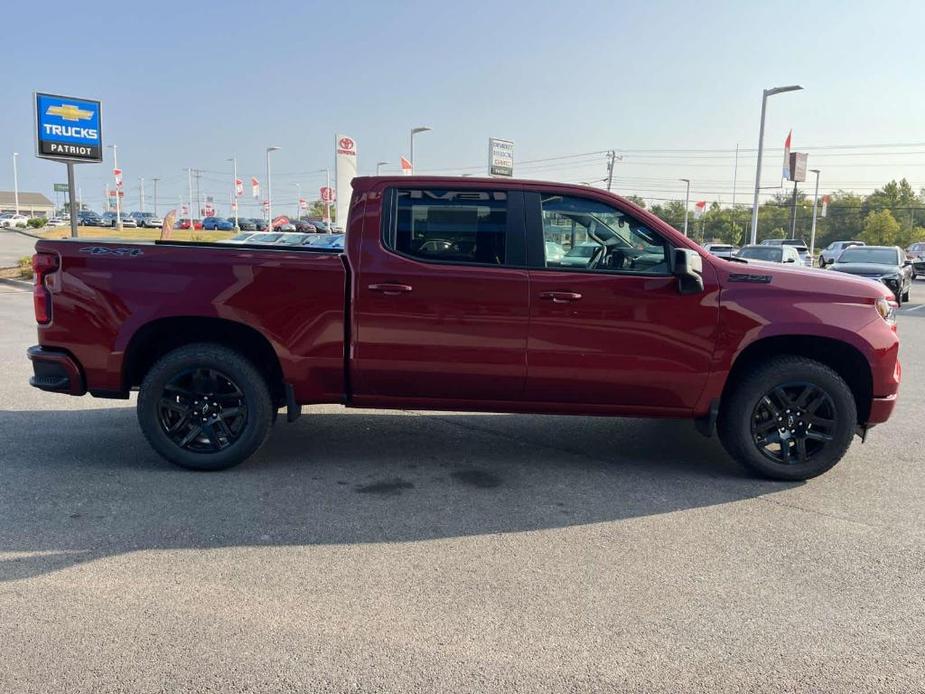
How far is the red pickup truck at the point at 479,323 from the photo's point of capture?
4.90 meters

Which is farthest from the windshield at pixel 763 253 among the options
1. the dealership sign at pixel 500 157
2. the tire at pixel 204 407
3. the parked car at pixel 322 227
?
the parked car at pixel 322 227

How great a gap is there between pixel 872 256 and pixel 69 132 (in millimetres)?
22300

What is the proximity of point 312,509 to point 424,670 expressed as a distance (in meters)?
1.82

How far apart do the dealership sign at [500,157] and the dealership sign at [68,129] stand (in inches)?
557

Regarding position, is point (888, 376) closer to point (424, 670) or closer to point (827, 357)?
A: point (827, 357)

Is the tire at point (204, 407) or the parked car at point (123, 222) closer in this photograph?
the tire at point (204, 407)

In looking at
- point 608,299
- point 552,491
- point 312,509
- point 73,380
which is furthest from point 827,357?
point 73,380

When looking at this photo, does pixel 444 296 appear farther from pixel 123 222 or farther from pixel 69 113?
pixel 123 222

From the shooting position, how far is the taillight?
196 inches

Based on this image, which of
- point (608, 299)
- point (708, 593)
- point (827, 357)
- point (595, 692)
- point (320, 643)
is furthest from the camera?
point (827, 357)

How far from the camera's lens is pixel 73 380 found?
5.09 meters

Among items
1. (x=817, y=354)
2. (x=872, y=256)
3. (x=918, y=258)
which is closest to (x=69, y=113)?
(x=817, y=354)

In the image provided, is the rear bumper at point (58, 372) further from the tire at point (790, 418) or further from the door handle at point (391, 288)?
the tire at point (790, 418)

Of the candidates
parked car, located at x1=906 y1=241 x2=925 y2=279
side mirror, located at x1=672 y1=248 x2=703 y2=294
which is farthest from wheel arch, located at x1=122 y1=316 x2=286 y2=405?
parked car, located at x1=906 y1=241 x2=925 y2=279
